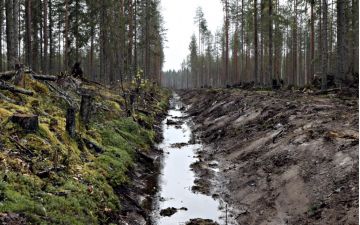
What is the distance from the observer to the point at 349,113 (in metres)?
13.8

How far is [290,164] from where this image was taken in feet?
36.0

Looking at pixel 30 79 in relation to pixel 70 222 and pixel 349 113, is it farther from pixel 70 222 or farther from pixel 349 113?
pixel 349 113

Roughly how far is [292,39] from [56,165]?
4412 centimetres

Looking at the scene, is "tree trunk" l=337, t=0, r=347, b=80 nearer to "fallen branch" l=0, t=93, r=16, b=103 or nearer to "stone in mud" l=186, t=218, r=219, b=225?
"stone in mud" l=186, t=218, r=219, b=225

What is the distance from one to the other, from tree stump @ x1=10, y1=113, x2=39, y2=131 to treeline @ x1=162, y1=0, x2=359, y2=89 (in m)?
16.4

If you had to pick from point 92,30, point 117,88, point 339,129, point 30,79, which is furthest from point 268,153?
point 92,30

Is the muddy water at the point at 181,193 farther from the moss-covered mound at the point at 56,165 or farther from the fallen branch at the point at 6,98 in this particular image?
the fallen branch at the point at 6,98

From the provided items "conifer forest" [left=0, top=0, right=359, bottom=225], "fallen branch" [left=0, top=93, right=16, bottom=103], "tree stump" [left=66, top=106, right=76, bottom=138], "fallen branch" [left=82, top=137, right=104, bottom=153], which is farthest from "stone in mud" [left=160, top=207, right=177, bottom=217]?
"fallen branch" [left=0, top=93, right=16, bottom=103]

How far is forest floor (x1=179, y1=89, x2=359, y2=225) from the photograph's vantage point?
8.50 meters

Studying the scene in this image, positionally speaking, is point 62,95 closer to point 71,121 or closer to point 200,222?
point 71,121

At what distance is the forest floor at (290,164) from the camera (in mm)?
8500

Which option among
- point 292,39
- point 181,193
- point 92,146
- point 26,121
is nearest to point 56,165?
point 26,121

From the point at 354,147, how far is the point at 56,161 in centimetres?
742

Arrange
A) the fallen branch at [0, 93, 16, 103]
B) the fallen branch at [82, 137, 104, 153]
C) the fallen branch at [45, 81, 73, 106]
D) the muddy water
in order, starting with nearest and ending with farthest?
the muddy water → the fallen branch at [0, 93, 16, 103] → the fallen branch at [82, 137, 104, 153] → the fallen branch at [45, 81, 73, 106]
